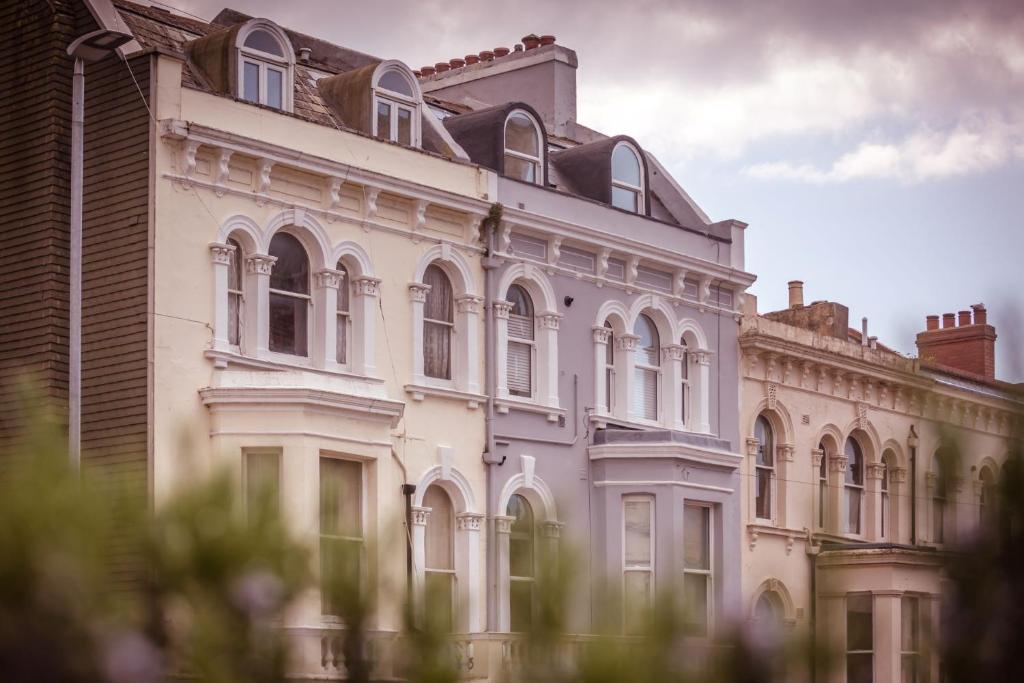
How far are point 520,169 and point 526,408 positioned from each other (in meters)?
3.77

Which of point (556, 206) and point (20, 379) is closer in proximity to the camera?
point (20, 379)

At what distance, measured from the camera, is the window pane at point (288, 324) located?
75.3ft

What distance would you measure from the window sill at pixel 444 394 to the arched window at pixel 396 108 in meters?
3.48

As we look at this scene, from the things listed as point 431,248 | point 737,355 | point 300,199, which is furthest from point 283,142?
point 737,355

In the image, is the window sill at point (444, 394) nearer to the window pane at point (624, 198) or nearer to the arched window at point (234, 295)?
the arched window at point (234, 295)

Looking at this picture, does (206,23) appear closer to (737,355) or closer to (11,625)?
(737,355)

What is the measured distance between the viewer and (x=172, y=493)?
269 inches

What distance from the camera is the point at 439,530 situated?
81.9 feet

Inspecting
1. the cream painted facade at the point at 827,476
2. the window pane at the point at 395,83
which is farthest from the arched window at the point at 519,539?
the window pane at the point at 395,83

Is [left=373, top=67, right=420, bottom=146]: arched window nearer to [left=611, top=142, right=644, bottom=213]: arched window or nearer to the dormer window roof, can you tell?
the dormer window roof

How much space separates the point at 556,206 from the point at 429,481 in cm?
503

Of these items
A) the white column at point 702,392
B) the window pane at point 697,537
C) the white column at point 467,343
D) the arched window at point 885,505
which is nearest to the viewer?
the white column at point 467,343

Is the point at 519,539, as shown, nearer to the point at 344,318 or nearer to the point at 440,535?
the point at 440,535

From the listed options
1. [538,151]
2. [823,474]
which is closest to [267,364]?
[538,151]
